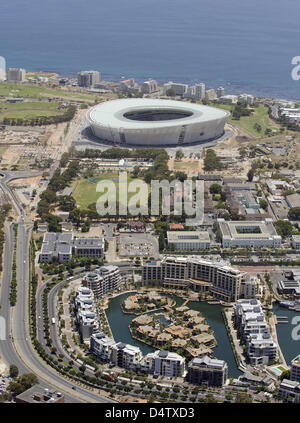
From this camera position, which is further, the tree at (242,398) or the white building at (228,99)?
the white building at (228,99)

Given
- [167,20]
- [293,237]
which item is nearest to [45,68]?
[167,20]

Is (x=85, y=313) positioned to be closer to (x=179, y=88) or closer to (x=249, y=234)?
(x=249, y=234)

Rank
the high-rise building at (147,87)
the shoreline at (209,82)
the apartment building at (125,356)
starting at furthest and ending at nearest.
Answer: the shoreline at (209,82) → the high-rise building at (147,87) → the apartment building at (125,356)

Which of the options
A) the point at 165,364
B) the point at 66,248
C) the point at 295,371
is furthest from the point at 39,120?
the point at 295,371

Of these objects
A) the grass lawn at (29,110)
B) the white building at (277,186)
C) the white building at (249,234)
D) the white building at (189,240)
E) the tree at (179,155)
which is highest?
the grass lawn at (29,110)

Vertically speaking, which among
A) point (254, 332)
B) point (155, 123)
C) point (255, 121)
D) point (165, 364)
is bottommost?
point (165, 364)

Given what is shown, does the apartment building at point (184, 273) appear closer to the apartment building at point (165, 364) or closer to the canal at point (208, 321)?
the canal at point (208, 321)

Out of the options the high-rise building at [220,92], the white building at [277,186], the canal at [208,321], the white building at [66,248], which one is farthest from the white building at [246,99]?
the canal at [208,321]

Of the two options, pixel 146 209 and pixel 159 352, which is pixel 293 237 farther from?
pixel 159 352
